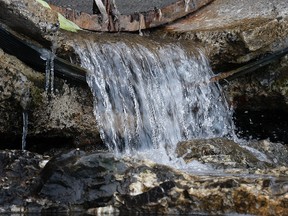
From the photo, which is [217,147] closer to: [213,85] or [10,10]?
[213,85]

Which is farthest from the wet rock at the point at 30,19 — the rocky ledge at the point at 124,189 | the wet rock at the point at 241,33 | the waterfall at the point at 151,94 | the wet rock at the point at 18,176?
the wet rock at the point at 241,33

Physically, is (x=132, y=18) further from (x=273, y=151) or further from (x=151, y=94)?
(x=273, y=151)

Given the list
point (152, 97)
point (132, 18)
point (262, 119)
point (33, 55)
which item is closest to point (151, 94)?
point (152, 97)

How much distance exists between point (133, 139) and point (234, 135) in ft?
5.35

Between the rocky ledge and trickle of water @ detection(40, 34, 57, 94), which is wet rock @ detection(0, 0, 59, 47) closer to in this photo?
trickle of water @ detection(40, 34, 57, 94)

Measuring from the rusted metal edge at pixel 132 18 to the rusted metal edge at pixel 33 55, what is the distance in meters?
2.01

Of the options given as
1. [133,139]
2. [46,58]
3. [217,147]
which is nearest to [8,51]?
[46,58]

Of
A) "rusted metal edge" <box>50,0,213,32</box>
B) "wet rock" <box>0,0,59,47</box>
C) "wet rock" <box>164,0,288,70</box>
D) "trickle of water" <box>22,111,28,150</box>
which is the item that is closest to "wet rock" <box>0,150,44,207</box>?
"trickle of water" <box>22,111,28,150</box>

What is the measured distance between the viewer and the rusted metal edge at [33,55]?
236 inches

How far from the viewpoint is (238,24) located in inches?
317

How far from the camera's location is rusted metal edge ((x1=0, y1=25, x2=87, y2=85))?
600cm

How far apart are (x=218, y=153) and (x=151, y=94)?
125cm

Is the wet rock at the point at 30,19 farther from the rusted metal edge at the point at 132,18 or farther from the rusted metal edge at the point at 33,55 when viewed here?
the rusted metal edge at the point at 132,18

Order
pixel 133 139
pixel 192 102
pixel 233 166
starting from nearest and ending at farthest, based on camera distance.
A: pixel 233 166
pixel 133 139
pixel 192 102
